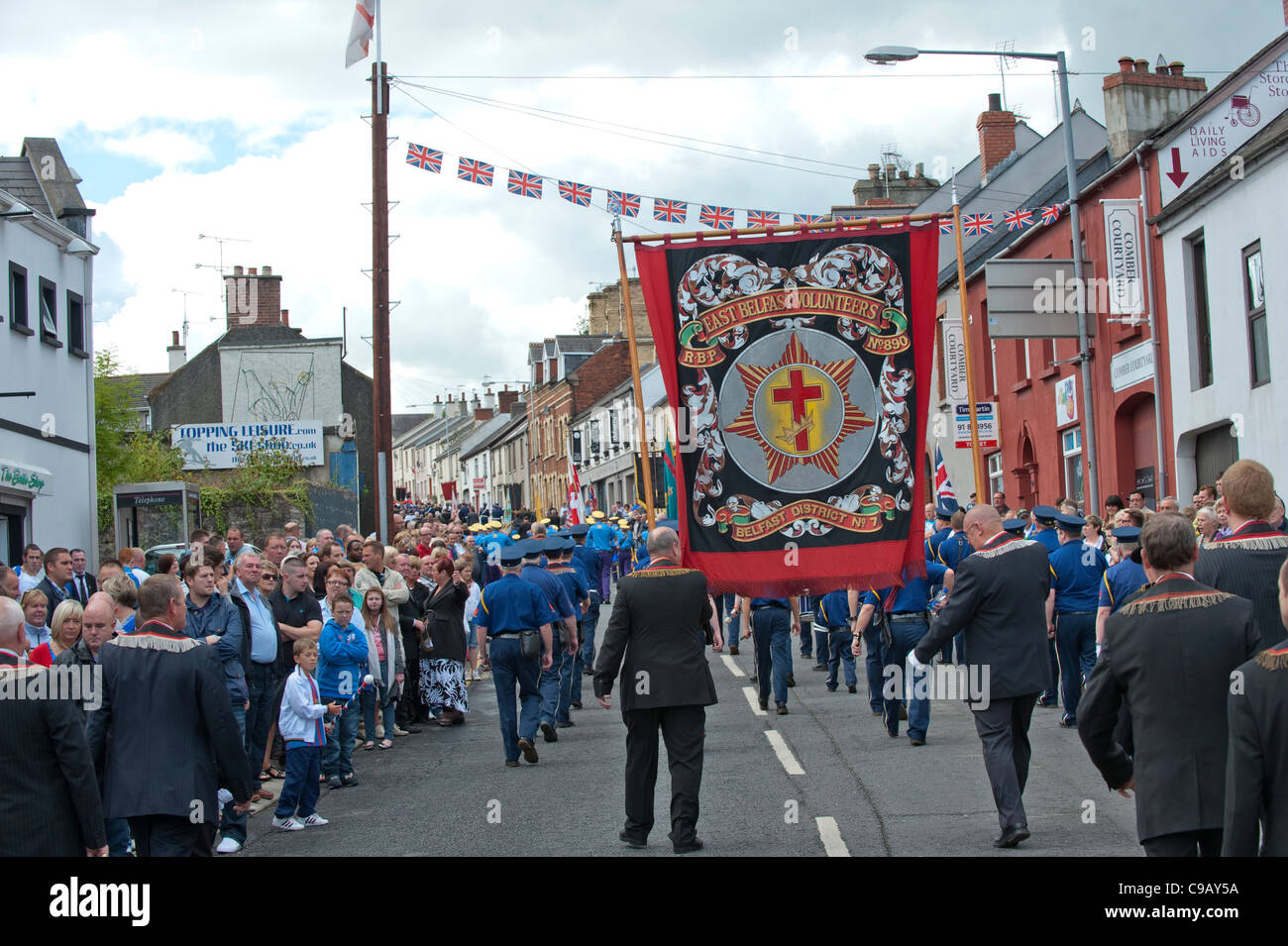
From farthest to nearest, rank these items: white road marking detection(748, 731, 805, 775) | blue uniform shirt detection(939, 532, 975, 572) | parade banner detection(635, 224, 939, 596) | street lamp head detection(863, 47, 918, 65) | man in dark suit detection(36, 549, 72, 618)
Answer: street lamp head detection(863, 47, 918, 65) < blue uniform shirt detection(939, 532, 975, 572) < man in dark suit detection(36, 549, 72, 618) < white road marking detection(748, 731, 805, 775) < parade banner detection(635, 224, 939, 596)

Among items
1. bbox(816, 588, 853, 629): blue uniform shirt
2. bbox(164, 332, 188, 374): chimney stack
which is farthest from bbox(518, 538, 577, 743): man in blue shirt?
bbox(164, 332, 188, 374): chimney stack

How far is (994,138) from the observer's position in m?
39.4

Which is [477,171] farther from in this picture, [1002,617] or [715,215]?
[1002,617]

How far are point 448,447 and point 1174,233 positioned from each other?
300ft

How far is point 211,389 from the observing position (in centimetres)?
5106

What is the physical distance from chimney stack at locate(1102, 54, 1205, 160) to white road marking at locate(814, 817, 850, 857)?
1981cm

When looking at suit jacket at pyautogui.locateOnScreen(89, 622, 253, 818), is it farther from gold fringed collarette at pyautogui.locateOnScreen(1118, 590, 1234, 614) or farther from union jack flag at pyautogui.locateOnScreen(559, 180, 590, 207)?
union jack flag at pyautogui.locateOnScreen(559, 180, 590, 207)

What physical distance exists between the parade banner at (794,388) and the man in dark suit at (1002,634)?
120 centimetres

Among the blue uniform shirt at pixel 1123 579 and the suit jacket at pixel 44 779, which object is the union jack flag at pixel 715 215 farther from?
the suit jacket at pixel 44 779

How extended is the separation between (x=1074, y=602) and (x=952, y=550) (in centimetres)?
182

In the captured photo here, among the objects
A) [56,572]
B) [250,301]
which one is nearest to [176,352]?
[250,301]

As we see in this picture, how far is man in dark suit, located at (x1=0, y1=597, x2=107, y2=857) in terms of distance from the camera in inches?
219
